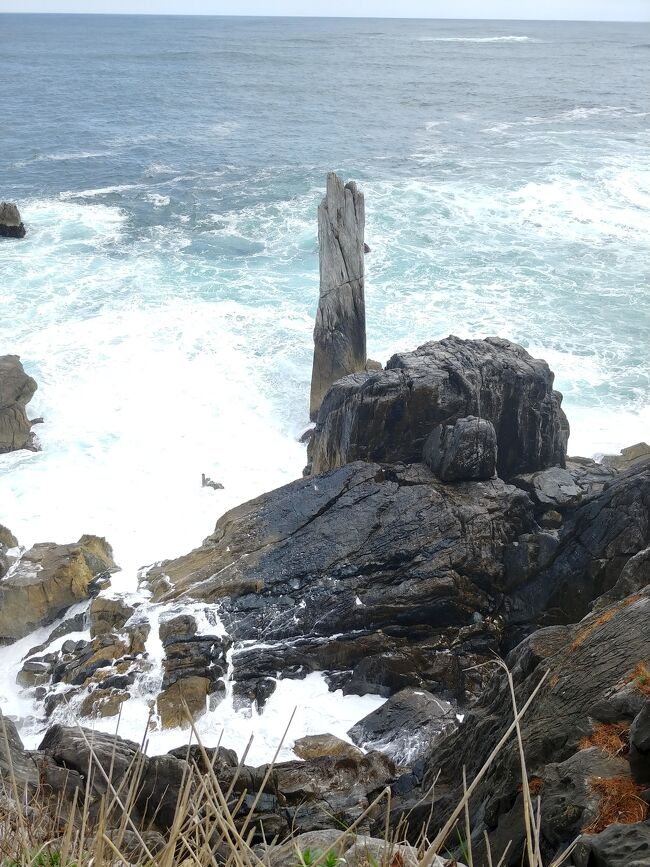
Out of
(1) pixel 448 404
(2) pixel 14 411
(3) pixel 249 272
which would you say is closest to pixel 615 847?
(1) pixel 448 404

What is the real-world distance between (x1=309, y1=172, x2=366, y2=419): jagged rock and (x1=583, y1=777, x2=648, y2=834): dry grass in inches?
508

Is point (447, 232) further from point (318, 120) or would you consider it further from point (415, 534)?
point (318, 120)

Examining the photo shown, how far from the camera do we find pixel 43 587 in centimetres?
1212

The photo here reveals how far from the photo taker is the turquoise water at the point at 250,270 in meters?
16.9

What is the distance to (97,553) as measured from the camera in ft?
43.4

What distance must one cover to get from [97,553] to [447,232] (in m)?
20.1

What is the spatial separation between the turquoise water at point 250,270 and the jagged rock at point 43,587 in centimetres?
86

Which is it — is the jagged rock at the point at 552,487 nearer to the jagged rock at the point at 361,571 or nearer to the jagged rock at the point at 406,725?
the jagged rock at the point at 361,571

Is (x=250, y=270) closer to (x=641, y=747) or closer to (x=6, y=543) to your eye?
(x=6, y=543)

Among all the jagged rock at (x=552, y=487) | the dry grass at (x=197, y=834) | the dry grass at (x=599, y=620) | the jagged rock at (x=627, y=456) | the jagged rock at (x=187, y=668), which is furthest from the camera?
the jagged rock at (x=627, y=456)

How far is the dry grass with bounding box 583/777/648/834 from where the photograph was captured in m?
4.64

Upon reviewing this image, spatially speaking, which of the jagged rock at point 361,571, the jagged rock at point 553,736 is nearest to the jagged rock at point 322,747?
the jagged rock at point 361,571

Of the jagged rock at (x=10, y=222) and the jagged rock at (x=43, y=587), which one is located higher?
the jagged rock at (x=10, y=222)

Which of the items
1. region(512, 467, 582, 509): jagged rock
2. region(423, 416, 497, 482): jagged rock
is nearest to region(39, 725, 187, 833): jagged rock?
region(423, 416, 497, 482): jagged rock
